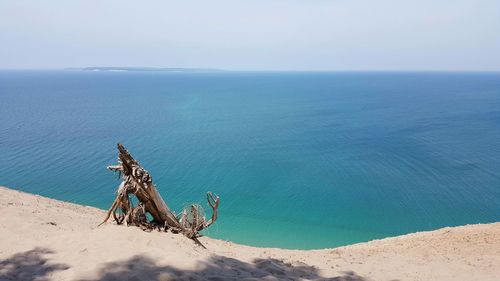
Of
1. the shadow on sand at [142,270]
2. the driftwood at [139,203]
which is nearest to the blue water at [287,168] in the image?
the driftwood at [139,203]

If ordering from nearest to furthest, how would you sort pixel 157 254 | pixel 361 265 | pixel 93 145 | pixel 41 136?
pixel 157 254 < pixel 361 265 < pixel 93 145 < pixel 41 136

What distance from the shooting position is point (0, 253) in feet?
28.9

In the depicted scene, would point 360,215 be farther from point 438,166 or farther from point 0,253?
point 0,253

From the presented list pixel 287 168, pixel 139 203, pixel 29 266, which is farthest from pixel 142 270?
pixel 287 168

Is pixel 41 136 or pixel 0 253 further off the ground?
pixel 0 253

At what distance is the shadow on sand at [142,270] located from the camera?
7.20 metres

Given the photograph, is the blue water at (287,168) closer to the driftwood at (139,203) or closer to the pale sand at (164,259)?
the pale sand at (164,259)

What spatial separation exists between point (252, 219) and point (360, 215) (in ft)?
25.5

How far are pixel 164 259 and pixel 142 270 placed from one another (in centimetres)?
65

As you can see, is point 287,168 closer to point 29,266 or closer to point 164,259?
point 164,259

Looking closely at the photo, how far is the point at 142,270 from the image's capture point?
7.41 meters

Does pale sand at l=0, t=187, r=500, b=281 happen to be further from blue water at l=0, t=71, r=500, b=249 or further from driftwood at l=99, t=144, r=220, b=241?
blue water at l=0, t=71, r=500, b=249

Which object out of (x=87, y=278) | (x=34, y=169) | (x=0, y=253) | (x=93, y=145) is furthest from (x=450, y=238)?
(x=93, y=145)

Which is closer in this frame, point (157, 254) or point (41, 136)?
point (157, 254)
